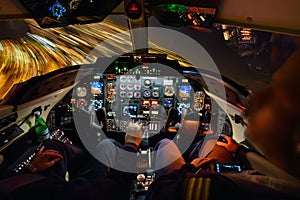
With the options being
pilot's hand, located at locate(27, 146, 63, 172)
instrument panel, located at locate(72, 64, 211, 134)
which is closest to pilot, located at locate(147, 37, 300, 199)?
pilot's hand, located at locate(27, 146, 63, 172)

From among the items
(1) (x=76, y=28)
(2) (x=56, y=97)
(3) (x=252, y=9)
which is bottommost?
(2) (x=56, y=97)

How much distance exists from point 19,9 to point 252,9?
6.42 feet

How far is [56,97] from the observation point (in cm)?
328

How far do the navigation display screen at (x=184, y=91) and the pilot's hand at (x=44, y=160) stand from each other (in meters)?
1.75

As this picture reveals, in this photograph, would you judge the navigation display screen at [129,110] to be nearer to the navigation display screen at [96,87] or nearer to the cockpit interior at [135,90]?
the cockpit interior at [135,90]

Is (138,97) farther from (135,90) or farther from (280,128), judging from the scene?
(280,128)

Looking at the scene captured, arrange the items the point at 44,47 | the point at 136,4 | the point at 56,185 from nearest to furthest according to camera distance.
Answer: the point at 56,185 → the point at 136,4 → the point at 44,47

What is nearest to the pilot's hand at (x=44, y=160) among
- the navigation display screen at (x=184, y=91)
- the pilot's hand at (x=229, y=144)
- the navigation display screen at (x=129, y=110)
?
the pilot's hand at (x=229, y=144)

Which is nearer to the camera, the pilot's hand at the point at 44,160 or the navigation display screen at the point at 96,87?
the pilot's hand at the point at 44,160

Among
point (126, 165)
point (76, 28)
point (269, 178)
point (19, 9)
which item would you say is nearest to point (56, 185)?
point (126, 165)

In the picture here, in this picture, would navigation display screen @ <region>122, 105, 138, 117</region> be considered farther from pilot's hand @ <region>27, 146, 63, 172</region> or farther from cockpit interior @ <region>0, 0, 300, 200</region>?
pilot's hand @ <region>27, 146, 63, 172</region>

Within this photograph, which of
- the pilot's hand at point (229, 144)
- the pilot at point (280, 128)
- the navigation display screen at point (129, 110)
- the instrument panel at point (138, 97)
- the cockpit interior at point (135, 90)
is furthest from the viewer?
the navigation display screen at point (129, 110)

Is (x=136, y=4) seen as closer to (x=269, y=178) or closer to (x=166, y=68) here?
(x=166, y=68)

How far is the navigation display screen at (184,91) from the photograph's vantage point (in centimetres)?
317
